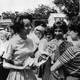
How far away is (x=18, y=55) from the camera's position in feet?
12.8

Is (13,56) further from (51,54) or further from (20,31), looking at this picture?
(51,54)

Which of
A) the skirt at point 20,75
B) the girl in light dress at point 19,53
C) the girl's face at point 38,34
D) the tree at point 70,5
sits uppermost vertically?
the girl in light dress at point 19,53

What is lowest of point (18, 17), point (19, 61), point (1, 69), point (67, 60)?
point (1, 69)

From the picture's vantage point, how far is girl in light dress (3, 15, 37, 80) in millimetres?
3867

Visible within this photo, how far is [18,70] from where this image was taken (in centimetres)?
396

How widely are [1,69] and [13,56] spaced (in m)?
0.81

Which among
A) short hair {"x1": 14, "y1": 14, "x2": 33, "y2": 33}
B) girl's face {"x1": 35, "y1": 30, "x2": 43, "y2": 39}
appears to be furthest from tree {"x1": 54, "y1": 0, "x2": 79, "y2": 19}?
short hair {"x1": 14, "y1": 14, "x2": 33, "y2": 33}

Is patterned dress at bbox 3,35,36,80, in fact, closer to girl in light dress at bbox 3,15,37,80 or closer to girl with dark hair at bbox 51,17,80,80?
girl in light dress at bbox 3,15,37,80

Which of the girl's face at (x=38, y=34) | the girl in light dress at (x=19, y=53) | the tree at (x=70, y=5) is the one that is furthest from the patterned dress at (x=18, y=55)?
the tree at (x=70, y=5)

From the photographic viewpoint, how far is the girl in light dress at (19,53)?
3.87 m

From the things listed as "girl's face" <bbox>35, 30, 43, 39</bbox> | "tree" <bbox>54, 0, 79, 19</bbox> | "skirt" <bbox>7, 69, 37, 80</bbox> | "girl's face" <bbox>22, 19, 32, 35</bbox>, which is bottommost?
"tree" <bbox>54, 0, 79, 19</bbox>

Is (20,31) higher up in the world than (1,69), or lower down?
higher up

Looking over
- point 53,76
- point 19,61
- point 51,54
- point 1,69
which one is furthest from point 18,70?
point 51,54

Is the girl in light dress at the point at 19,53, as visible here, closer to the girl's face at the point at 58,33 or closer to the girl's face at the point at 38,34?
the girl's face at the point at 58,33
